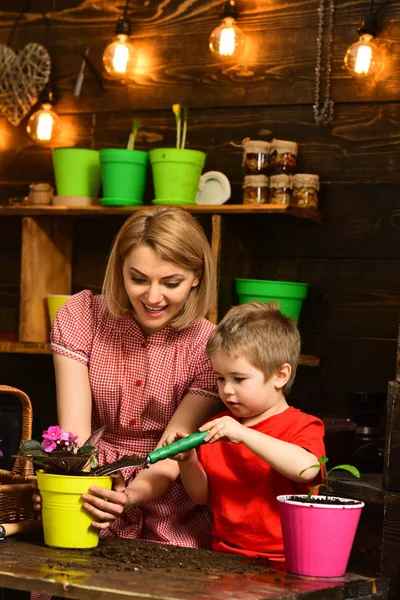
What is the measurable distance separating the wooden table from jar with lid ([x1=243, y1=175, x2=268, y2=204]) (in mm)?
1620

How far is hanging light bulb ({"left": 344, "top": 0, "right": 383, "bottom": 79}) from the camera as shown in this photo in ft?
10.1

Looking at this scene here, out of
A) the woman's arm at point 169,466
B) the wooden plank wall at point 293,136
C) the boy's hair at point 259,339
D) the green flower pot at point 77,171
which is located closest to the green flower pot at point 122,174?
the green flower pot at point 77,171

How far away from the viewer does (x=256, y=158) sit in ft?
10.5

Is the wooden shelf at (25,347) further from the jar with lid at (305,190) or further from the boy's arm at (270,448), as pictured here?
the boy's arm at (270,448)

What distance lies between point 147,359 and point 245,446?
45 centimetres

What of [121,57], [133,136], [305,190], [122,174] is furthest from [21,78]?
[305,190]

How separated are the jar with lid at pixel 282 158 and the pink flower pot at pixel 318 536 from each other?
1625 millimetres

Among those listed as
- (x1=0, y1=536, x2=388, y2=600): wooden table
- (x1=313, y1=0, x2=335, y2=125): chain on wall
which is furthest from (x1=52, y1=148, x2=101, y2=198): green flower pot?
(x1=0, y1=536, x2=388, y2=600): wooden table

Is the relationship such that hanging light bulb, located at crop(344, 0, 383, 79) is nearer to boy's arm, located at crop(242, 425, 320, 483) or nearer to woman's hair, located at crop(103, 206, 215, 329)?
woman's hair, located at crop(103, 206, 215, 329)

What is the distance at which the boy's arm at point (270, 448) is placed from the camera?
1849 millimetres

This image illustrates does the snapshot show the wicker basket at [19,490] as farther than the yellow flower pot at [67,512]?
Yes

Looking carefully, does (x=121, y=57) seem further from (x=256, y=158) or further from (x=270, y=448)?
(x=270, y=448)

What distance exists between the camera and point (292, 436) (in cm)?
204

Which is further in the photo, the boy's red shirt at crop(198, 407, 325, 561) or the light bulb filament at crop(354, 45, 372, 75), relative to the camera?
the light bulb filament at crop(354, 45, 372, 75)
